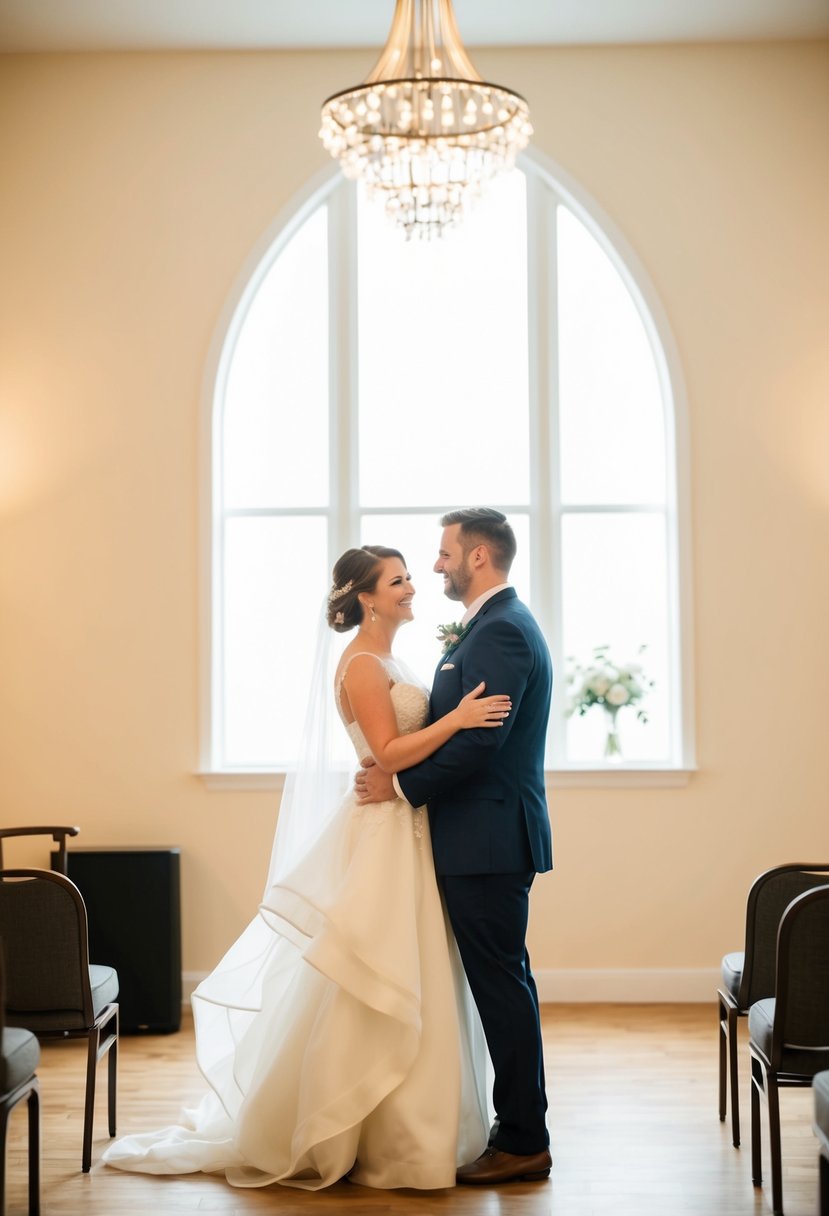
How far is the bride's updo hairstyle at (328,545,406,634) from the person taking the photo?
3771 millimetres

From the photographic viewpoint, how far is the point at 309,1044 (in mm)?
3434

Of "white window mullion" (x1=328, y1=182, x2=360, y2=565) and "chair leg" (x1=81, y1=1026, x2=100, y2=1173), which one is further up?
"white window mullion" (x1=328, y1=182, x2=360, y2=565)

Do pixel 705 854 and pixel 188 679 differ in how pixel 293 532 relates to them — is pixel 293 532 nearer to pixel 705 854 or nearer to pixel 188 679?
pixel 188 679

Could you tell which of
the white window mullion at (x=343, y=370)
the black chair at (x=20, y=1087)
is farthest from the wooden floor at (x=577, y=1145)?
the white window mullion at (x=343, y=370)

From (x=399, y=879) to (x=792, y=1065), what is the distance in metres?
1.15

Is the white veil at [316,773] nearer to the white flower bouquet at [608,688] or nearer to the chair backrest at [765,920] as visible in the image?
the chair backrest at [765,920]

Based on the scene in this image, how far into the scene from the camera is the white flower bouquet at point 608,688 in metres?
5.64

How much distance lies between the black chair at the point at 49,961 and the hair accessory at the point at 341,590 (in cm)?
115

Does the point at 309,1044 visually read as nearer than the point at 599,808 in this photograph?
Yes

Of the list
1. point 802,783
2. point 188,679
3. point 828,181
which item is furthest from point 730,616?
point 188,679

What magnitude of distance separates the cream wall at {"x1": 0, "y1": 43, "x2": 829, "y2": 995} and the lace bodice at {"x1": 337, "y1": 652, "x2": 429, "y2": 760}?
2.07 meters

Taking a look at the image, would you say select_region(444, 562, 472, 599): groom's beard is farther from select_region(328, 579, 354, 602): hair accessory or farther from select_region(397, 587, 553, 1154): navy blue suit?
select_region(328, 579, 354, 602): hair accessory

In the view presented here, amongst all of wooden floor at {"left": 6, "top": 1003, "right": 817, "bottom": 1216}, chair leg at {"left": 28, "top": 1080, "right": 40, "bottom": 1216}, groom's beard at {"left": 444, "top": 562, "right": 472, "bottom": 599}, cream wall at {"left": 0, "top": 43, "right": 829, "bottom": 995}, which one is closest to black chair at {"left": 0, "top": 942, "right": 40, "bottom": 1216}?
chair leg at {"left": 28, "top": 1080, "right": 40, "bottom": 1216}

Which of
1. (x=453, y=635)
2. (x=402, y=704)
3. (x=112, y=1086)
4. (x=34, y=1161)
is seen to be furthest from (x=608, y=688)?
(x=34, y=1161)
